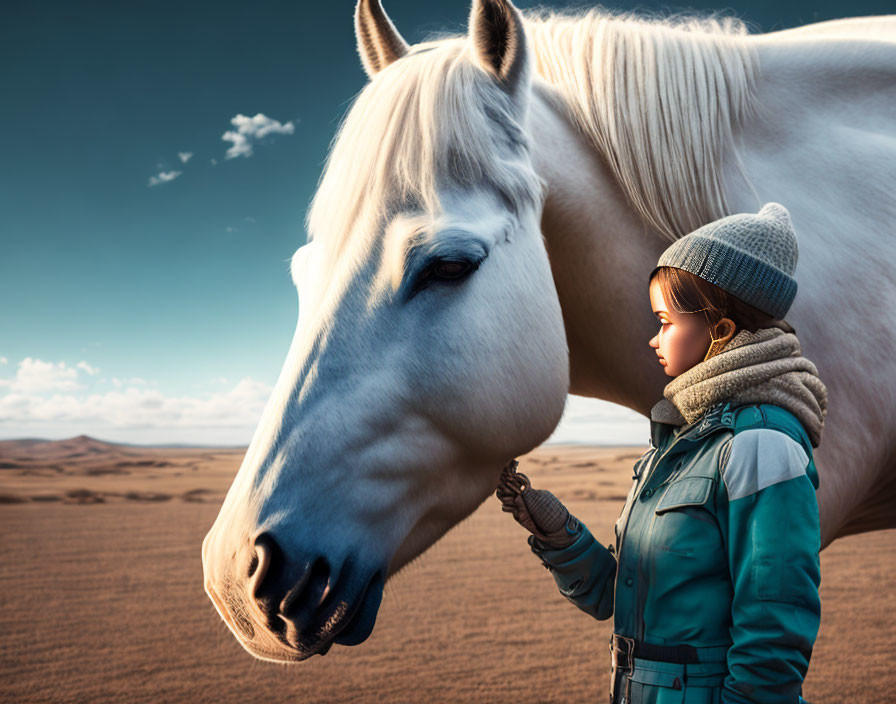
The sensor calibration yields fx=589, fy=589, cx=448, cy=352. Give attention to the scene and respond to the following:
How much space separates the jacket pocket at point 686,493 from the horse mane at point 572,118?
1.92 feet

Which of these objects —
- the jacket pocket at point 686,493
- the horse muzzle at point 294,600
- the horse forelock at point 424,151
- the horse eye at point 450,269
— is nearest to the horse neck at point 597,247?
the horse forelock at point 424,151

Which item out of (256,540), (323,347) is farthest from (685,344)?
(256,540)

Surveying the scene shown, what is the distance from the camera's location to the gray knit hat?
927 millimetres

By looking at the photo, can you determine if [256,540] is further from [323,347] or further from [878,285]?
[878,285]

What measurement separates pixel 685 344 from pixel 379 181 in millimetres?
618

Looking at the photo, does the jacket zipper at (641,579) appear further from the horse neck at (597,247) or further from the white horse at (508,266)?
the horse neck at (597,247)

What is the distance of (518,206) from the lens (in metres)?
1.14

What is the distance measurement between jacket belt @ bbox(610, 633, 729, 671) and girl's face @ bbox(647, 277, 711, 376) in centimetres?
43

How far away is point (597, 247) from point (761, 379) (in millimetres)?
513

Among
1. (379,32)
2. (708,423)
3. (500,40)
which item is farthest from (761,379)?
(379,32)

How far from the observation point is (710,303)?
3.16 feet

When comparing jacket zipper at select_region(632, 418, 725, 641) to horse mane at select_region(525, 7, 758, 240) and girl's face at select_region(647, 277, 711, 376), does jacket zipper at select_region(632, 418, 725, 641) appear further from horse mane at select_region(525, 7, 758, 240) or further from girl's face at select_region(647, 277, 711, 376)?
horse mane at select_region(525, 7, 758, 240)

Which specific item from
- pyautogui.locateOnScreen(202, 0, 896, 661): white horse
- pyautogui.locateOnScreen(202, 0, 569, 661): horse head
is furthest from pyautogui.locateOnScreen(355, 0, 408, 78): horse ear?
pyautogui.locateOnScreen(202, 0, 569, 661): horse head

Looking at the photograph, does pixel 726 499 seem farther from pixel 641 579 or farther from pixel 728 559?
pixel 641 579
